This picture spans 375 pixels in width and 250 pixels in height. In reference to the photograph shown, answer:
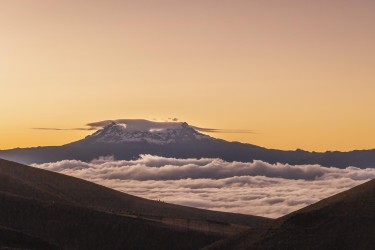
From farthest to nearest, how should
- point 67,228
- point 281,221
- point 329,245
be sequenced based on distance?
point 67,228 → point 281,221 → point 329,245

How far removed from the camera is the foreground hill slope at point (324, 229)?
127812 mm

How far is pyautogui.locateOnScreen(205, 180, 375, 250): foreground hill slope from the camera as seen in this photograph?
12781 cm

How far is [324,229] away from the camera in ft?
439

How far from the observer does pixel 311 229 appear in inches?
5315

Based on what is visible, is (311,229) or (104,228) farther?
(104,228)

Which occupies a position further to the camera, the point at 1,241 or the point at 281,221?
the point at 281,221

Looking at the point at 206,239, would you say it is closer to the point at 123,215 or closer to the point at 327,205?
the point at 123,215

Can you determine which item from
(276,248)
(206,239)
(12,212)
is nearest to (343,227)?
(276,248)

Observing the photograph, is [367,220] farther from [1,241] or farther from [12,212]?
[12,212]

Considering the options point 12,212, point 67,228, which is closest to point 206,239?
point 67,228

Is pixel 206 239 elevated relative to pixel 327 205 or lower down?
lower down

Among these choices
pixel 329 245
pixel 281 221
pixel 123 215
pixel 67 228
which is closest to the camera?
pixel 329 245

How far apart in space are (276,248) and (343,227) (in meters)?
13.7

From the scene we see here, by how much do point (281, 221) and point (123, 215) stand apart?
6388 centimetres
